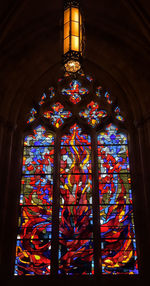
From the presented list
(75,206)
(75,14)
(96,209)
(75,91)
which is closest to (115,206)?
(96,209)

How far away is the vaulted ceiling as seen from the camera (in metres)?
8.74

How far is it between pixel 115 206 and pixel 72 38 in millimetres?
4133

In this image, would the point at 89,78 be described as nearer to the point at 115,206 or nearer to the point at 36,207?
the point at 115,206

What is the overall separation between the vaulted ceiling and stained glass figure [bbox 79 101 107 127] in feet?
1.87

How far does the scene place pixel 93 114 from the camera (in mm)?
9516

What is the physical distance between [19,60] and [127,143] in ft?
11.1

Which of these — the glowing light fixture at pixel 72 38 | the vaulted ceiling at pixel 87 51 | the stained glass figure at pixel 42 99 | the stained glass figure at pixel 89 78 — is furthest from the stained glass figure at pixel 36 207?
the glowing light fixture at pixel 72 38

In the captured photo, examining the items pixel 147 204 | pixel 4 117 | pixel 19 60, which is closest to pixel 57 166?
pixel 4 117

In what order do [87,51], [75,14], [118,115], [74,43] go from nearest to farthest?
1. [74,43]
2. [75,14]
3. [118,115]
4. [87,51]

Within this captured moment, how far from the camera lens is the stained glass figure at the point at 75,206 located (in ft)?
24.3

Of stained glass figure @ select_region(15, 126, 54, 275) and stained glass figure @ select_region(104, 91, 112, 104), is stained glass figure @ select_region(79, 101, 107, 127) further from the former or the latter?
stained glass figure @ select_region(15, 126, 54, 275)

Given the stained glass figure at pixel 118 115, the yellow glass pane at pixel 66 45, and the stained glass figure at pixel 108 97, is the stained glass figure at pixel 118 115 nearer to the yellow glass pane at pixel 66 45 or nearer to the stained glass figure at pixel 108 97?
the stained glass figure at pixel 108 97

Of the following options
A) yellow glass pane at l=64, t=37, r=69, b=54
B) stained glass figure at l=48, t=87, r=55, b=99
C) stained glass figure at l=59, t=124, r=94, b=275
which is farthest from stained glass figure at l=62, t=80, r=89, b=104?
yellow glass pane at l=64, t=37, r=69, b=54

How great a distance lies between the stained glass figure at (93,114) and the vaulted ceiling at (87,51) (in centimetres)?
57
